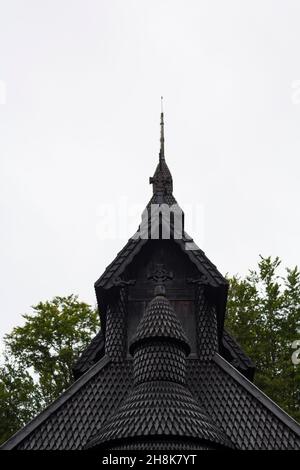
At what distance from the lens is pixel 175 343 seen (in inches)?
658

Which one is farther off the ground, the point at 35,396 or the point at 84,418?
the point at 35,396

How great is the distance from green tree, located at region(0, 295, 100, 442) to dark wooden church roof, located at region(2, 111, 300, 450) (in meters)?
8.41

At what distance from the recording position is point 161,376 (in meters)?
16.1

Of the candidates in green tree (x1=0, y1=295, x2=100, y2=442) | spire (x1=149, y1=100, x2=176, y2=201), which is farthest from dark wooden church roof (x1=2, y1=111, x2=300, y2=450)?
green tree (x1=0, y1=295, x2=100, y2=442)

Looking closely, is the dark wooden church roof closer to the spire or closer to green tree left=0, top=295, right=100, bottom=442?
the spire

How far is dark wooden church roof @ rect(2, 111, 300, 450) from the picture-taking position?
15258 millimetres

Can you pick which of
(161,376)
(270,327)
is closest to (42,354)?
(270,327)

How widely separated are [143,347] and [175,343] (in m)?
0.58

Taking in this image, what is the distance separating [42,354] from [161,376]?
14.9m

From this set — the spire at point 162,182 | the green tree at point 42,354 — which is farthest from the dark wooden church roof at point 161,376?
the green tree at point 42,354

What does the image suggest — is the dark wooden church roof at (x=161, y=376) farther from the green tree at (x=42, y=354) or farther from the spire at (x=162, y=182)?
the green tree at (x=42, y=354)
